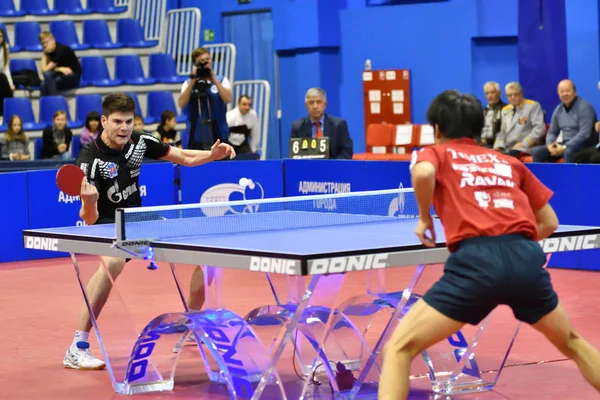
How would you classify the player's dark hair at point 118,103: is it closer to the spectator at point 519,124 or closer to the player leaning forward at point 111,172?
the player leaning forward at point 111,172

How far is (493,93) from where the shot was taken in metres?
14.7

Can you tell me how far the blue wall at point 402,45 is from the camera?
16.8 meters

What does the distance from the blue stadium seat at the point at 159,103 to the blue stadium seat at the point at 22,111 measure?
89.9 inches

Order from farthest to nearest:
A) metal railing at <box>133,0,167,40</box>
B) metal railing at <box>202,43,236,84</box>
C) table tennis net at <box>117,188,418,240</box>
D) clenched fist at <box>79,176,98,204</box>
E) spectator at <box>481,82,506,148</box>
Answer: metal railing at <box>133,0,167,40</box>, metal railing at <box>202,43,236,84</box>, spectator at <box>481,82,506,148</box>, clenched fist at <box>79,176,98,204</box>, table tennis net at <box>117,188,418,240</box>

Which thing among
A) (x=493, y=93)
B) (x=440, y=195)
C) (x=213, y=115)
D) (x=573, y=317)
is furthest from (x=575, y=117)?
(x=440, y=195)

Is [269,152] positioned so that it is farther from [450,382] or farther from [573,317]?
[450,382]

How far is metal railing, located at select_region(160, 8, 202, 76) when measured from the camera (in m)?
19.5

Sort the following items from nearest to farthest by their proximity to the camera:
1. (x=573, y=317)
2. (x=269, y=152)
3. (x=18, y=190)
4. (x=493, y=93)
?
(x=573, y=317)
(x=18, y=190)
(x=493, y=93)
(x=269, y=152)

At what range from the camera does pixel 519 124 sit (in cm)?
1394

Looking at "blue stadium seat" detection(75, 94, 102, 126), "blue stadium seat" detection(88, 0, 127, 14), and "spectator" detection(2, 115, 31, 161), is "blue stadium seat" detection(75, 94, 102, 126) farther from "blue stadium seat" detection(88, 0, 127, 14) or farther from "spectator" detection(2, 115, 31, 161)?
"blue stadium seat" detection(88, 0, 127, 14)

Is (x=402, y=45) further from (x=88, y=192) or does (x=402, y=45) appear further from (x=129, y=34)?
(x=88, y=192)

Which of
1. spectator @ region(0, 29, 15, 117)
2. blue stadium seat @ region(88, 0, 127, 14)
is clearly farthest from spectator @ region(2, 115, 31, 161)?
blue stadium seat @ region(88, 0, 127, 14)

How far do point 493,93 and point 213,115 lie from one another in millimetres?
3790

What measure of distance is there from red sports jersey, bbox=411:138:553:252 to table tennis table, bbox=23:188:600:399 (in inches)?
23.8
